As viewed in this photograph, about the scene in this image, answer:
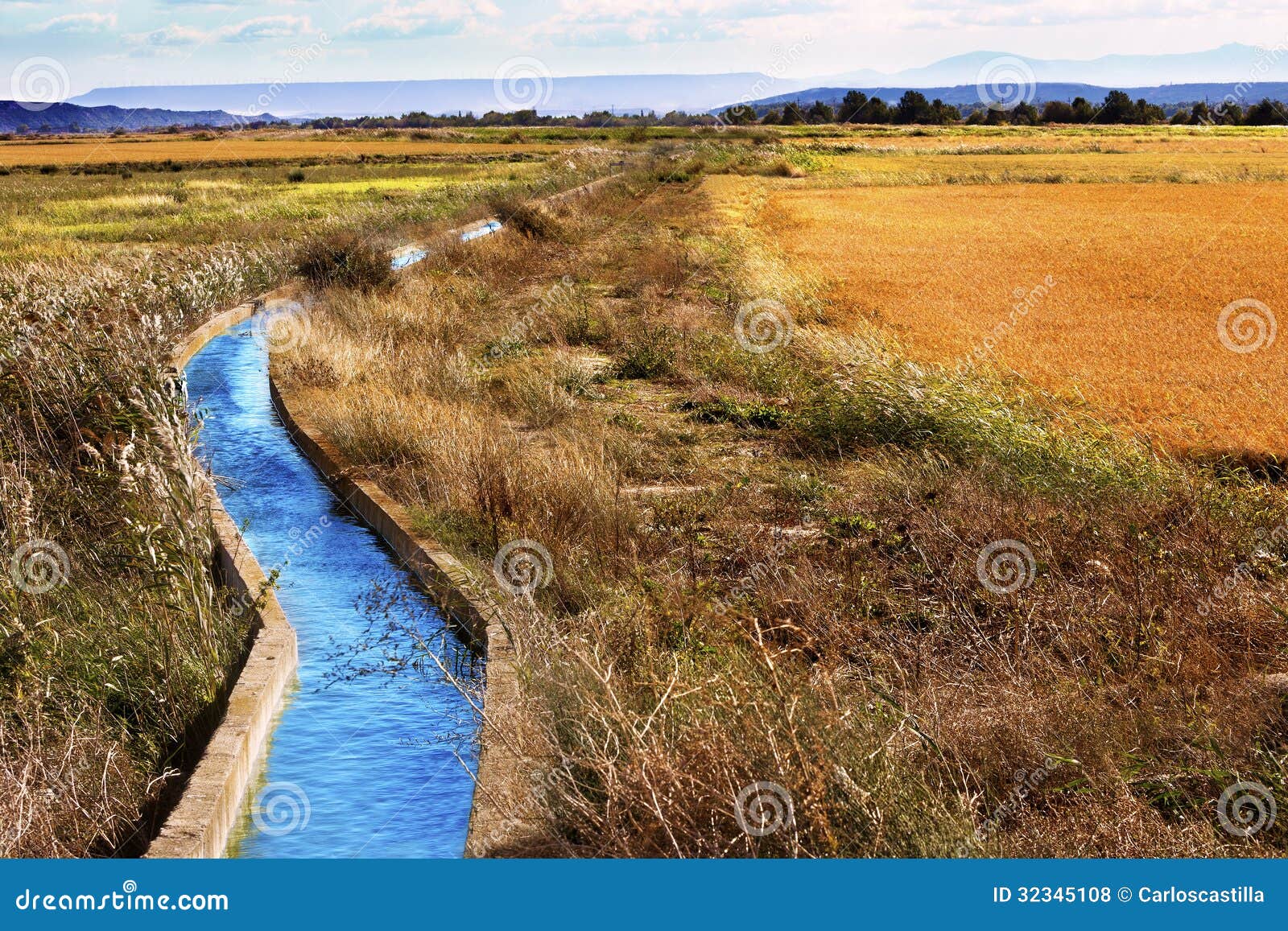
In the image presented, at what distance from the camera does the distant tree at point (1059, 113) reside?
133375 millimetres

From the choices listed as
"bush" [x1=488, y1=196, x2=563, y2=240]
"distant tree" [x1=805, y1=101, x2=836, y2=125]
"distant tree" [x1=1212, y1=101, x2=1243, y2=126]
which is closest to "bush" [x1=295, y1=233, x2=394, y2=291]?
"bush" [x1=488, y1=196, x2=563, y2=240]

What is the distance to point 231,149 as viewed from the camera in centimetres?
8881

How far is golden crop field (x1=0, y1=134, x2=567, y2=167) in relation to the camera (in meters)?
73.4

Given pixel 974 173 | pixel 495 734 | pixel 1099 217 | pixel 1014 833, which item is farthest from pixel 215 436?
pixel 974 173

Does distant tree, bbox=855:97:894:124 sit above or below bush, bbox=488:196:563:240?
above

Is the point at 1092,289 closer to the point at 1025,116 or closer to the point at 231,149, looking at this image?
the point at 231,149

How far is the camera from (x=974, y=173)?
6078 cm

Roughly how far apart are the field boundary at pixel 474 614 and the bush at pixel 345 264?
24.9 feet

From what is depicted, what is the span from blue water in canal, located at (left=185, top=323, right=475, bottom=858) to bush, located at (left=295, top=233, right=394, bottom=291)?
10044mm

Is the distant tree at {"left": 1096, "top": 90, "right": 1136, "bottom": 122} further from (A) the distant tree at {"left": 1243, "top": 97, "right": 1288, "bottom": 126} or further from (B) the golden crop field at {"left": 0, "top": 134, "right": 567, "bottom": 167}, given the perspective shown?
(B) the golden crop field at {"left": 0, "top": 134, "right": 567, "bottom": 167}

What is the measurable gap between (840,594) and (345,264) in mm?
15231

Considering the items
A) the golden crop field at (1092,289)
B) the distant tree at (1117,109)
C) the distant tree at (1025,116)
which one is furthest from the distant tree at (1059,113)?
the golden crop field at (1092,289)

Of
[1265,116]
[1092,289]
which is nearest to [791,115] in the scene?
[1265,116]

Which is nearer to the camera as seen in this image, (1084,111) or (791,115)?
(1084,111)
